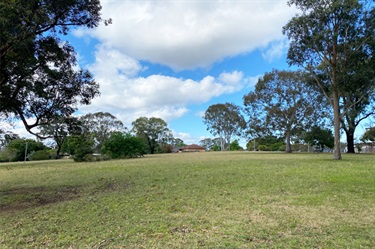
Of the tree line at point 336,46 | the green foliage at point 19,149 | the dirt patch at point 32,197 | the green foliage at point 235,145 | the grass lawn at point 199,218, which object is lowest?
the dirt patch at point 32,197

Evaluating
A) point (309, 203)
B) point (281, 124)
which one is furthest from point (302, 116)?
point (309, 203)

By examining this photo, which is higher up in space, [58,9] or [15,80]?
[58,9]

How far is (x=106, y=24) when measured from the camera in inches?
315

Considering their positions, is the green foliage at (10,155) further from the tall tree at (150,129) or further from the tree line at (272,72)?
the tree line at (272,72)

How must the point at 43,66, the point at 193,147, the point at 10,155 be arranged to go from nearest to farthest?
the point at 43,66, the point at 10,155, the point at 193,147

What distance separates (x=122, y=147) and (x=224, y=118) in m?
40.8

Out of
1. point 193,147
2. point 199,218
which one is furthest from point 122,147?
point 193,147

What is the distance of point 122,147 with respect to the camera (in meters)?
31.0

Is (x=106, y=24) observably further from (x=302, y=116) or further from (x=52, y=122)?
(x=302, y=116)

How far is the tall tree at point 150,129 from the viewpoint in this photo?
208 feet

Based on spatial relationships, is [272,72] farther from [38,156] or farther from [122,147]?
[38,156]

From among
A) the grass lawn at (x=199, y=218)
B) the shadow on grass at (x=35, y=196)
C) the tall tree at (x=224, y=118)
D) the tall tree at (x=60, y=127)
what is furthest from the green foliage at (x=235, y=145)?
the tall tree at (x=60, y=127)

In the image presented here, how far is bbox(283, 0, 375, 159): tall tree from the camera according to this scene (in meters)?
17.2

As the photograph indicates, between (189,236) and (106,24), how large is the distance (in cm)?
662
